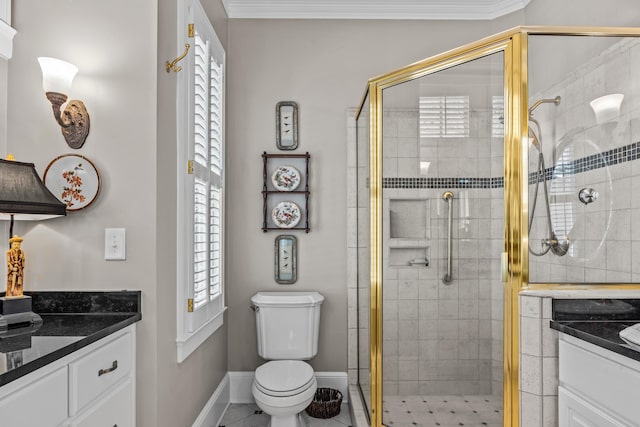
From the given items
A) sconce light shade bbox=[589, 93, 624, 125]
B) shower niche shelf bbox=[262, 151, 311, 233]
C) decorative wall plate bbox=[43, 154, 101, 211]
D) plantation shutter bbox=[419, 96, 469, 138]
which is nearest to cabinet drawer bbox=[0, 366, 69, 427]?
decorative wall plate bbox=[43, 154, 101, 211]

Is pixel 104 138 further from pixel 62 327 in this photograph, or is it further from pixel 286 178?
pixel 286 178

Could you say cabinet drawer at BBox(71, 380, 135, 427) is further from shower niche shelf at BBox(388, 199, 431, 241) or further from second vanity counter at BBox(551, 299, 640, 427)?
second vanity counter at BBox(551, 299, 640, 427)

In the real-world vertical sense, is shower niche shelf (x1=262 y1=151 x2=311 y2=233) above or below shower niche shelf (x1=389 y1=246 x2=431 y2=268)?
above

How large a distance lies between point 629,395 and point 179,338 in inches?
68.5

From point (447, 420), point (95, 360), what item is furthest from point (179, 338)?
point (447, 420)

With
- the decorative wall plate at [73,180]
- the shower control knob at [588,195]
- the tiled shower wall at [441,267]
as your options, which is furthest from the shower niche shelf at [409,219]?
the decorative wall plate at [73,180]

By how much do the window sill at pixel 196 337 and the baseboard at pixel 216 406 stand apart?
421 millimetres

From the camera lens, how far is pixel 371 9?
317cm

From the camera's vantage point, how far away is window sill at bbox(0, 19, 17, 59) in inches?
66.3

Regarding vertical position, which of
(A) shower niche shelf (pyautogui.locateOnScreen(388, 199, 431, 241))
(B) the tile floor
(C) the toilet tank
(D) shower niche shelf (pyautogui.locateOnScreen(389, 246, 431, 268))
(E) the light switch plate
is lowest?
(B) the tile floor

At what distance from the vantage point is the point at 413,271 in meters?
2.25

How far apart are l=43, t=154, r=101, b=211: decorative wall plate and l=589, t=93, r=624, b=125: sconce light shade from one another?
2129 mm

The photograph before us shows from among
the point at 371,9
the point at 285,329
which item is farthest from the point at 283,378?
the point at 371,9

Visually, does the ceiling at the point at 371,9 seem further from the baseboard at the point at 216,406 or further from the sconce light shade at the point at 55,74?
the baseboard at the point at 216,406
